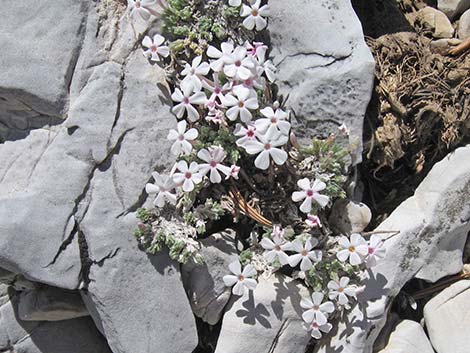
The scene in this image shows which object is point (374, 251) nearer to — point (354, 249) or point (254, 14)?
point (354, 249)

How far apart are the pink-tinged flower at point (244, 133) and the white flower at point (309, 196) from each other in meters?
0.51

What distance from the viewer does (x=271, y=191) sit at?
5.15 m

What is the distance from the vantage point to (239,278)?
4.87 m

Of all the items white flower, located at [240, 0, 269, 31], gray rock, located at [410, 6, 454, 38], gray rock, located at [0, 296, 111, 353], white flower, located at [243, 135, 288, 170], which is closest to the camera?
white flower, located at [243, 135, 288, 170]

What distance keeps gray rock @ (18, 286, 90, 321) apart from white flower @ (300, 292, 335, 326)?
179 centimetres

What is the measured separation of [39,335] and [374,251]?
9.38 ft

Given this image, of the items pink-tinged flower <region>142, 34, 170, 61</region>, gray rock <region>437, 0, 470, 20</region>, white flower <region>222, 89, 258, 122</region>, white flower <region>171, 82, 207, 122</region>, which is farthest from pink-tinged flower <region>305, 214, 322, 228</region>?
gray rock <region>437, 0, 470, 20</region>

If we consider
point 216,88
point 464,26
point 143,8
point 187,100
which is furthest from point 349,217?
point 143,8

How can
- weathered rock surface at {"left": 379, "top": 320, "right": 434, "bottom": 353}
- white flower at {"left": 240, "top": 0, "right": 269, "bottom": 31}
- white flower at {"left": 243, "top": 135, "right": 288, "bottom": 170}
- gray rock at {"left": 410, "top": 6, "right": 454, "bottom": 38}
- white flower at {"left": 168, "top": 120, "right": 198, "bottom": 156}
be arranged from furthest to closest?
gray rock at {"left": 410, "top": 6, "right": 454, "bottom": 38} < weathered rock surface at {"left": 379, "top": 320, "right": 434, "bottom": 353} < white flower at {"left": 240, "top": 0, "right": 269, "bottom": 31} < white flower at {"left": 168, "top": 120, "right": 198, "bottom": 156} < white flower at {"left": 243, "top": 135, "right": 288, "bottom": 170}

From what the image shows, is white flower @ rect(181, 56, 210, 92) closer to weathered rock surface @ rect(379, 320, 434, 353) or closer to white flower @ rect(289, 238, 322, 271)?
white flower @ rect(289, 238, 322, 271)

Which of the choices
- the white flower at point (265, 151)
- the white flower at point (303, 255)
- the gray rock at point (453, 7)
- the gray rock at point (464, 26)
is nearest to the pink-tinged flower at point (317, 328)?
the white flower at point (303, 255)

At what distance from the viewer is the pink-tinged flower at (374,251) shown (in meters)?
4.87

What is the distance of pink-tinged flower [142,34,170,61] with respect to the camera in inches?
196

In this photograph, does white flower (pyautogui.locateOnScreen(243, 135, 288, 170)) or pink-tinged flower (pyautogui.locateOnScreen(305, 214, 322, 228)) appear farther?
pink-tinged flower (pyautogui.locateOnScreen(305, 214, 322, 228))
